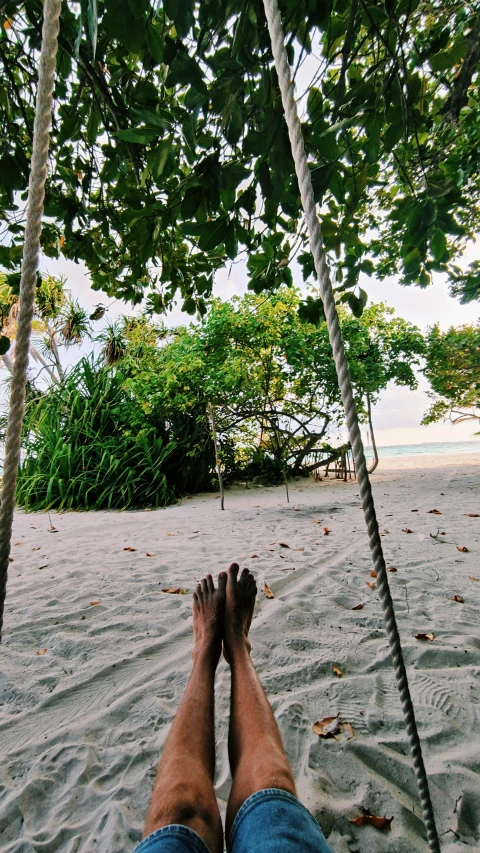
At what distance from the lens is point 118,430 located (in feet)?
23.7

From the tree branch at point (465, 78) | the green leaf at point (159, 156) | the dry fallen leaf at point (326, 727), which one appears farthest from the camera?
the tree branch at point (465, 78)

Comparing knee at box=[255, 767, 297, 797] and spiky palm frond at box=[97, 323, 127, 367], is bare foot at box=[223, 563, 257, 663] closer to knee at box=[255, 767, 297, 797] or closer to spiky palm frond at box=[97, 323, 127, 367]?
knee at box=[255, 767, 297, 797]

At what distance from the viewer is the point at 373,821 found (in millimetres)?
987

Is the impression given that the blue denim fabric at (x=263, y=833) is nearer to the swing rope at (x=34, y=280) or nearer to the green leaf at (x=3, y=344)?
the swing rope at (x=34, y=280)

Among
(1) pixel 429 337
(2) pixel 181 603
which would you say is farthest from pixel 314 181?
(1) pixel 429 337

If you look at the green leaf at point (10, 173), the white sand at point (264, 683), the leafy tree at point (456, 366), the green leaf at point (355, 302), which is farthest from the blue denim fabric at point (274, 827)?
the leafy tree at point (456, 366)

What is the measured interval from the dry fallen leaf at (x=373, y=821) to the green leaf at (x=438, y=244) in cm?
189

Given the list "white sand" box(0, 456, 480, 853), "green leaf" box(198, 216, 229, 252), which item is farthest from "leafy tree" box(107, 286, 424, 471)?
"green leaf" box(198, 216, 229, 252)

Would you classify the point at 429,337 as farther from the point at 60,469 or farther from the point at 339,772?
the point at 339,772

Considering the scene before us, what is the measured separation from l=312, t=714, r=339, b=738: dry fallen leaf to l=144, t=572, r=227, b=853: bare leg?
395mm

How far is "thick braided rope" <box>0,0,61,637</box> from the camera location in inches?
18.9

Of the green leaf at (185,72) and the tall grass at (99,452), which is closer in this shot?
the green leaf at (185,72)

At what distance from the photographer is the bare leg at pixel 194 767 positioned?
79 centimetres

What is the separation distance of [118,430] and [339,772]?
6.70 meters
